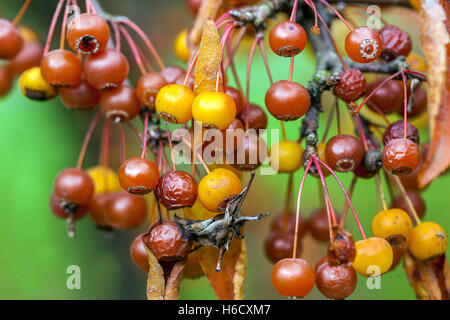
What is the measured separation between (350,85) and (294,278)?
396 millimetres

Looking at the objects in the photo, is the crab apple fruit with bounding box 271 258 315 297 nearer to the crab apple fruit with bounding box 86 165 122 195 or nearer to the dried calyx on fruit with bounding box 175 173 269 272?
the dried calyx on fruit with bounding box 175 173 269 272

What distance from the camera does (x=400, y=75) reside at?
1.05m

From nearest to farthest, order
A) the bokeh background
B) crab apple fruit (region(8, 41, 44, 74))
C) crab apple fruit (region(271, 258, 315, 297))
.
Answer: crab apple fruit (region(271, 258, 315, 297)), crab apple fruit (region(8, 41, 44, 74)), the bokeh background

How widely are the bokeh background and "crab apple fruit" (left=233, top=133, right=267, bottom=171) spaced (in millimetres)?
679

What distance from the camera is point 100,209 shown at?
4.58 feet

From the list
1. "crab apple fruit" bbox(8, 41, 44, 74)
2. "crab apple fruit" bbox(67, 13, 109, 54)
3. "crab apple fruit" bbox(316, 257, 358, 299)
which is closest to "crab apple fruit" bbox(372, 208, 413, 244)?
"crab apple fruit" bbox(316, 257, 358, 299)

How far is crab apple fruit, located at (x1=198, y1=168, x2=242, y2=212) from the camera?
929 mm

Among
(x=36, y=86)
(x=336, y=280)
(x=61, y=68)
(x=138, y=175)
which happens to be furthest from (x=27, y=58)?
(x=336, y=280)

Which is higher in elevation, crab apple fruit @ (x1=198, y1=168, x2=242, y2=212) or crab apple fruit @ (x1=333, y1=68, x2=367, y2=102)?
crab apple fruit @ (x1=333, y1=68, x2=367, y2=102)

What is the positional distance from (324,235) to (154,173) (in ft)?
1.92

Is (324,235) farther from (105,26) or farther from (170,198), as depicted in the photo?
(105,26)

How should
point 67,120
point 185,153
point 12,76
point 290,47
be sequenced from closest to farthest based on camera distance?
point 290,47
point 185,153
point 12,76
point 67,120

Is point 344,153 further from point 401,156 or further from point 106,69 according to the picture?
point 106,69

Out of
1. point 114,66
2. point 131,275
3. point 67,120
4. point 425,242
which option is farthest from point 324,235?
point 67,120
